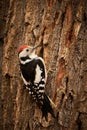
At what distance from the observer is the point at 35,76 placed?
18.1 ft

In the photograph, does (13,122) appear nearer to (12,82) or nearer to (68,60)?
(12,82)

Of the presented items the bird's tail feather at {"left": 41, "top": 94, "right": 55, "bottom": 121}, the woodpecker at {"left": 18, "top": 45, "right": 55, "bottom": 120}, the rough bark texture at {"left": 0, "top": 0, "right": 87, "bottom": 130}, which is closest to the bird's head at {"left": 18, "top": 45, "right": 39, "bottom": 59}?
the woodpecker at {"left": 18, "top": 45, "right": 55, "bottom": 120}

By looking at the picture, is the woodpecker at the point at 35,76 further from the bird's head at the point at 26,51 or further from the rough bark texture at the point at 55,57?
the rough bark texture at the point at 55,57

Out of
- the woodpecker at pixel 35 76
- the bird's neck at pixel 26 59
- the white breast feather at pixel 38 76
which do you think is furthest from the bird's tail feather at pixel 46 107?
the bird's neck at pixel 26 59

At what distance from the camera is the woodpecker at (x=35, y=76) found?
547cm

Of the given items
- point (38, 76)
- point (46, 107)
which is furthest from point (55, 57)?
point (46, 107)

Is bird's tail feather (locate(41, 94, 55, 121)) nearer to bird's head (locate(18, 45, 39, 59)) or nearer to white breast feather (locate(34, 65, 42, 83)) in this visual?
white breast feather (locate(34, 65, 42, 83))

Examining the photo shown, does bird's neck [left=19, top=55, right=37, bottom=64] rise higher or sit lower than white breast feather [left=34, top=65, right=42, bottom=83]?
higher

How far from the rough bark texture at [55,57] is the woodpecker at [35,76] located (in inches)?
5.8

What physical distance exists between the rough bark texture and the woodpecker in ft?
0.49

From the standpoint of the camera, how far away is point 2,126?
6.36 metres

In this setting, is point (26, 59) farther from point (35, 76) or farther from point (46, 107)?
point (46, 107)

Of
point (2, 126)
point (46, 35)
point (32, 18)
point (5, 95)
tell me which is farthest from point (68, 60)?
point (2, 126)

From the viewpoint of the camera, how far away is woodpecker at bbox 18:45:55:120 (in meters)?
5.47
